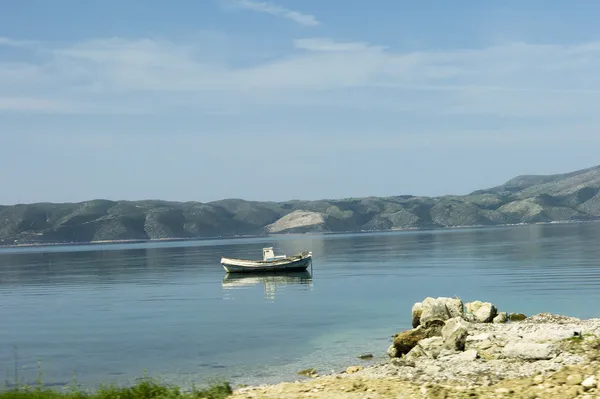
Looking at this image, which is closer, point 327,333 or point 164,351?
point 164,351

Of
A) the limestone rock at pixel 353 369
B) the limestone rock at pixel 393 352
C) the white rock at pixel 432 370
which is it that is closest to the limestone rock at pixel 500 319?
the limestone rock at pixel 393 352

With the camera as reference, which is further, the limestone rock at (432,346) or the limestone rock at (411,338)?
the limestone rock at (411,338)

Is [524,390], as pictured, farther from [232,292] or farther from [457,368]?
[232,292]

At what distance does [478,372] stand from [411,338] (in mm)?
9498

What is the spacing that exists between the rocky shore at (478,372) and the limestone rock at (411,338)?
1.82 meters

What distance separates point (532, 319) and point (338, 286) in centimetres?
3830

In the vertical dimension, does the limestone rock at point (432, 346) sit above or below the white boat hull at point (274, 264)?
above

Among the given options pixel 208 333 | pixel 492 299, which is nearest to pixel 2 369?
pixel 208 333

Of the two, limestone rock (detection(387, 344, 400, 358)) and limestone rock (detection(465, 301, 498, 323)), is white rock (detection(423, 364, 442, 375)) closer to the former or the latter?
limestone rock (detection(387, 344, 400, 358))

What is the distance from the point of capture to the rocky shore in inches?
667

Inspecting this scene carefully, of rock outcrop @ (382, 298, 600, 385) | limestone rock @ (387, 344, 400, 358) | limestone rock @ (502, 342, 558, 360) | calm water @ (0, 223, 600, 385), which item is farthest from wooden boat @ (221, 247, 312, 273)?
limestone rock @ (502, 342, 558, 360)

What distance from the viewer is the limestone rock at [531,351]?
2058 cm

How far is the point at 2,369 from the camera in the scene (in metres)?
33.5

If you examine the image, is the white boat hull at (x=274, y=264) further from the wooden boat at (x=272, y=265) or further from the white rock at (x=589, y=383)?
the white rock at (x=589, y=383)
